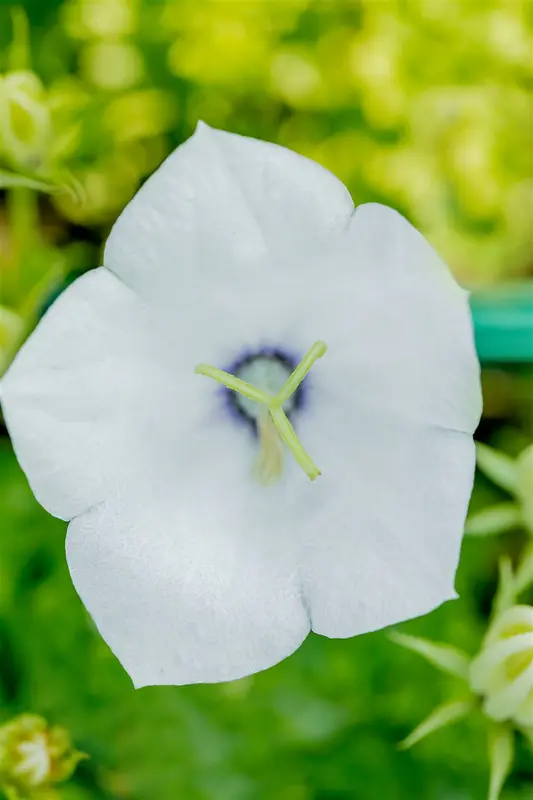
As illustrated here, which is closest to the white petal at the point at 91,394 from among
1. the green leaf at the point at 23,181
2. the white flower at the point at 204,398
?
the white flower at the point at 204,398

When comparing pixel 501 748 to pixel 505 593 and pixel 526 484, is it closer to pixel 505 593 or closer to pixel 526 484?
pixel 505 593

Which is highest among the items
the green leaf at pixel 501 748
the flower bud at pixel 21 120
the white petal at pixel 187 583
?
the flower bud at pixel 21 120

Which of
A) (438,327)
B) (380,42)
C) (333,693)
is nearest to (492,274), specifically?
(380,42)

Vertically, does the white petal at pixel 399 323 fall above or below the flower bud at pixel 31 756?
above

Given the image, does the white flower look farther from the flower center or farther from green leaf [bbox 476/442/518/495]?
green leaf [bbox 476/442/518/495]

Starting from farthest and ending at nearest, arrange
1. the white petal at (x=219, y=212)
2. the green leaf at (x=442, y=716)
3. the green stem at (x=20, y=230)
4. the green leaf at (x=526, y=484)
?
1. the green stem at (x=20, y=230)
2. the green leaf at (x=526, y=484)
3. the green leaf at (x=442, y=716)
4. the white petal at (x=219, y=212)

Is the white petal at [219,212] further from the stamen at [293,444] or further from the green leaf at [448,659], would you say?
the green leaf at [448,659]

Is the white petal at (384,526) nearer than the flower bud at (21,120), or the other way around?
the white petal at (384,526)
